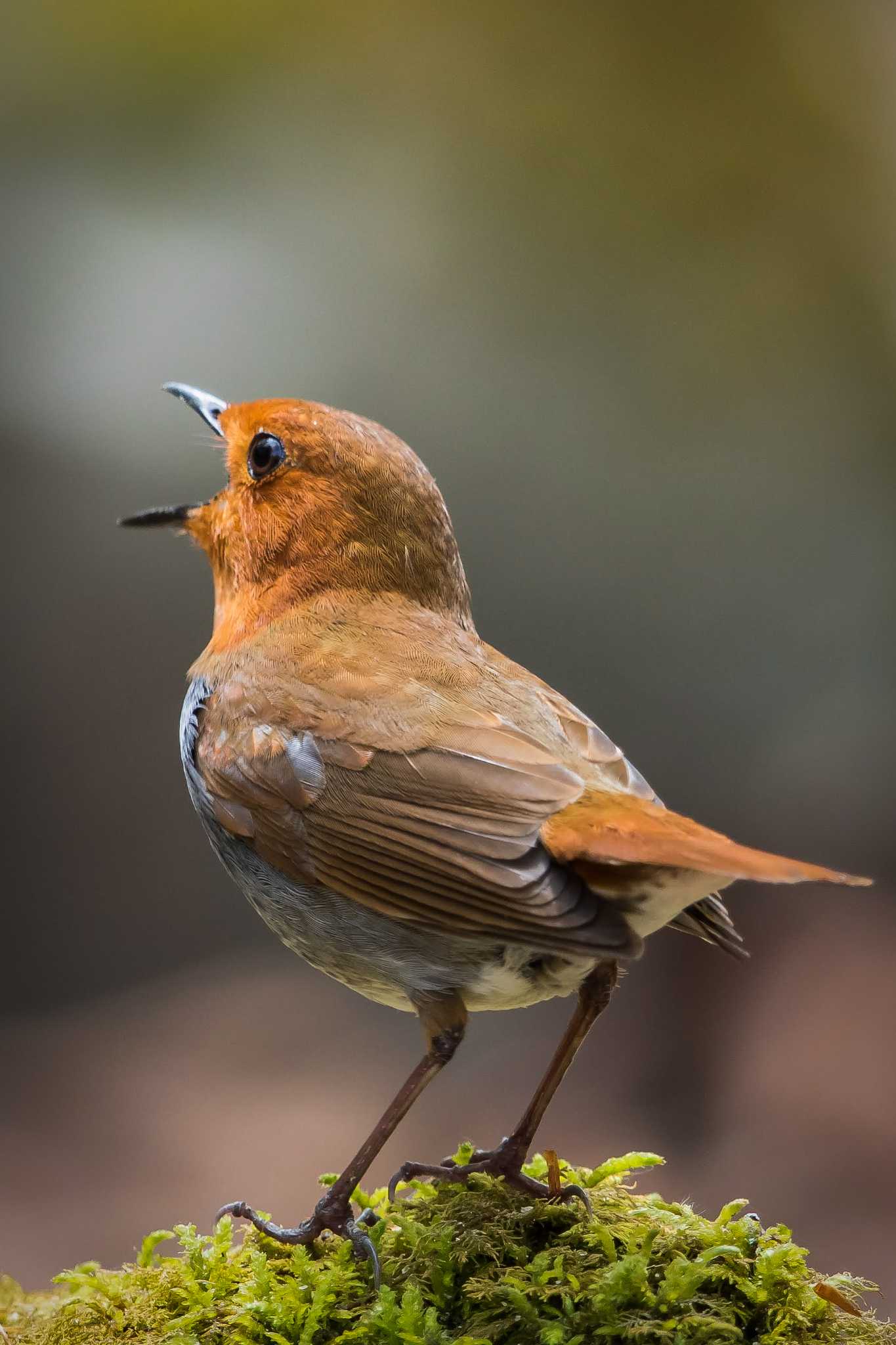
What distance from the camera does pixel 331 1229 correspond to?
2355mm

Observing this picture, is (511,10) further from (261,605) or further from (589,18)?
(261,605)

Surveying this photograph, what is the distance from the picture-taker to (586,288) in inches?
207

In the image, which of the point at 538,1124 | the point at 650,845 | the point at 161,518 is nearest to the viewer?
the point at 650,845

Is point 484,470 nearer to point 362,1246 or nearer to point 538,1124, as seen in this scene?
point 538,1124

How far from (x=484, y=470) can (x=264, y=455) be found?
7.67 ft

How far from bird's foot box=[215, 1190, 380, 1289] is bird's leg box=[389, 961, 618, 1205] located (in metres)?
0.13

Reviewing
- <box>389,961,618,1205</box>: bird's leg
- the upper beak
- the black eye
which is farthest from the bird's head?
<box>389,961,618,1205</box>: bird's leg

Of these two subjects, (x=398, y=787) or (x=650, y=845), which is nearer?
(x=650, y=845)

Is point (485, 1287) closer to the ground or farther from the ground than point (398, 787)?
closer to the ground

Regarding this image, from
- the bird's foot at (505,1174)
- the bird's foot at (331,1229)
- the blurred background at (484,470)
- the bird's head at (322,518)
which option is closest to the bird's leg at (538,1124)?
the bird's foot at (505,1174)

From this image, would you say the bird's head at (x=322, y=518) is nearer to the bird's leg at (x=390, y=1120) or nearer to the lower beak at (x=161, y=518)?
the lower beak at (x=161, y=518)

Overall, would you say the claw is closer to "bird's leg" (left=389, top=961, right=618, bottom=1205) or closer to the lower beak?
"bird's leg" (left=389, top=961, right=618, bottom=1205)

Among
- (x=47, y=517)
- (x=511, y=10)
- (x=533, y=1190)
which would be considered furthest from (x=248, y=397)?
(x=533, y=1190)

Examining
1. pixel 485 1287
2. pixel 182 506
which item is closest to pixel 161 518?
pixel 182 506
